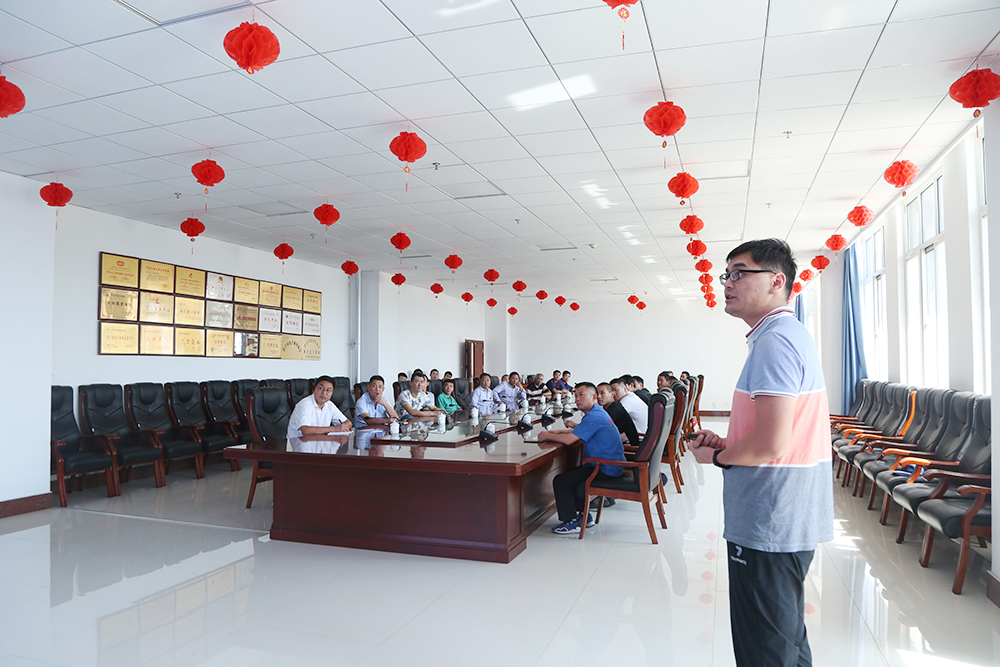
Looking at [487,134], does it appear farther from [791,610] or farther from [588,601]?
[791,610]

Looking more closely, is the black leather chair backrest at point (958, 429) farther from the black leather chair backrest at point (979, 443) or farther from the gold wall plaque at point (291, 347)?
the gold wall plaque at point (291, 347)

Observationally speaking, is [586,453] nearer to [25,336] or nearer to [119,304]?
[25,336]

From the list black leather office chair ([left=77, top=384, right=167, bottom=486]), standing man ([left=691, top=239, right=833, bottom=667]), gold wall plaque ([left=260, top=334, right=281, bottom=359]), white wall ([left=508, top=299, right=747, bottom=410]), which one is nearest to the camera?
standing man ([left=691, top=239, right=833, bottom=667])

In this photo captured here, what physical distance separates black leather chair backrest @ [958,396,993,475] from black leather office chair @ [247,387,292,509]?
5.34 metres

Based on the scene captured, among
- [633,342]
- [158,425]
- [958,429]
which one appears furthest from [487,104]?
[633,342]

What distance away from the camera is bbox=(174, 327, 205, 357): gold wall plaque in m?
7.72

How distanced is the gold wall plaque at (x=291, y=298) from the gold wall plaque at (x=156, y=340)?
7.03ft

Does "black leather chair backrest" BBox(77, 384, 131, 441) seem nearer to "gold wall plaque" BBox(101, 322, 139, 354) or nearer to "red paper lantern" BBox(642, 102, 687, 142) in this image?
"gold wall plaque" BBox(101, 322, 139, 354)

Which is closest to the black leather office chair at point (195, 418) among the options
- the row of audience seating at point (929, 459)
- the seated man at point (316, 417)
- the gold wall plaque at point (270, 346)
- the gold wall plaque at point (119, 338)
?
the gold wall plaque at point (119, 338)

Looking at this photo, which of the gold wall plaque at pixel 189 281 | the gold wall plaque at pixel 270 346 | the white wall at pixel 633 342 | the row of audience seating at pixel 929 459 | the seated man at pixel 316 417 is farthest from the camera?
the white wall at pixel 633 342

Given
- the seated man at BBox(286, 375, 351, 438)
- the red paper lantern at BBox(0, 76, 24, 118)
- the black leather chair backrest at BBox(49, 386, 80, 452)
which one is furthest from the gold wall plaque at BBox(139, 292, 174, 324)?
the red paper lantern at BBox(0, 76, 24, 118)

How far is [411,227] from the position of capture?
7.89m

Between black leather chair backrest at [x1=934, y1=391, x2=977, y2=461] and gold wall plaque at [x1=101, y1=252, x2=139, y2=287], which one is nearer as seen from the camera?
black leather chair backrest at [x1=934, y1=391, x2=977, y2=461]

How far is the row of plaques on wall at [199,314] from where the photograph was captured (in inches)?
275
